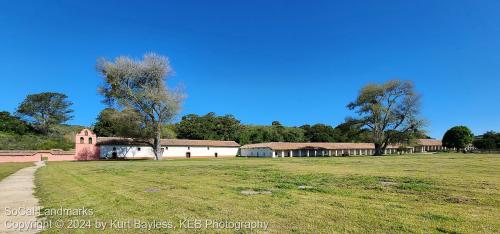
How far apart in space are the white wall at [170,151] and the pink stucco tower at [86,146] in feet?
4.63

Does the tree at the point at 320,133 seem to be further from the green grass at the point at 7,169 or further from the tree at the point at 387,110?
the green grass at the point at 7,169

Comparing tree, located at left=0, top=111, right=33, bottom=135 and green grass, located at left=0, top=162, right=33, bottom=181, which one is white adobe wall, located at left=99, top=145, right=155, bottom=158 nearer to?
green grass, located at left=0, top=162, right=33, bottom=181

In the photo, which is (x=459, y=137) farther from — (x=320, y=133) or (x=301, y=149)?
(x=301, y=149)

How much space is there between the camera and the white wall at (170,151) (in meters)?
59.8

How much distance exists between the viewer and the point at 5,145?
63.1 m

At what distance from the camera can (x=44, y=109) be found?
8919cm

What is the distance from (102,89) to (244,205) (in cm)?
4495

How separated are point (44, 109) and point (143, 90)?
5814 cm

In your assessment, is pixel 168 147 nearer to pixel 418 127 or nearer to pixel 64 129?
pixel 64 129

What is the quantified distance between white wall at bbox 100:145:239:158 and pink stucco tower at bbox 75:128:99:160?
1411mm

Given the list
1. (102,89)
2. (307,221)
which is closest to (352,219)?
(307,221)

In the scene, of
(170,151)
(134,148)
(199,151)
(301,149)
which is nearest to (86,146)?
(134,148)

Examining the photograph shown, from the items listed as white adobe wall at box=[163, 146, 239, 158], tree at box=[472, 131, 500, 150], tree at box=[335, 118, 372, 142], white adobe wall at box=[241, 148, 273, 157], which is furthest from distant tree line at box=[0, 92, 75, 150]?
tree at box=[472, 131, 500, 150]

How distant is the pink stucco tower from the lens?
55.9 metres
